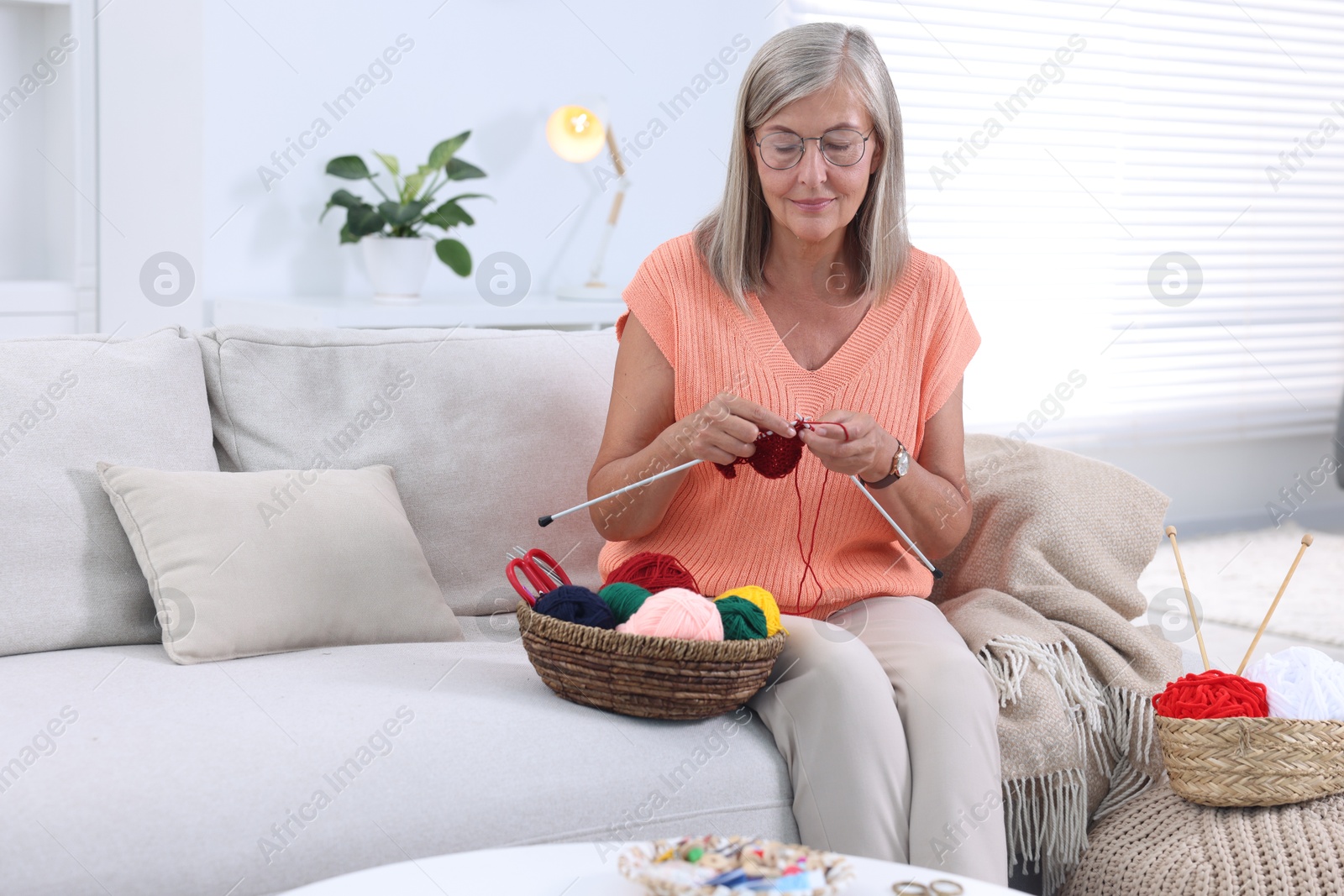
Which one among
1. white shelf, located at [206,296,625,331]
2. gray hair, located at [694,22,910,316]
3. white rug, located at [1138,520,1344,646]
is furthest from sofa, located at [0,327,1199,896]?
white rug, located at [1138,520,1344,646]

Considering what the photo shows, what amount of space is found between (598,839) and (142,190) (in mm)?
1757

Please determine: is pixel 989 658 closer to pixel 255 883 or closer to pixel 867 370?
pixel 867 370

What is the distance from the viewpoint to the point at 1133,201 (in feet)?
12.3

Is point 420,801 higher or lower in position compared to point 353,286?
lower

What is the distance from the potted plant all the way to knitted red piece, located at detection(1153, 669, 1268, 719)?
1.79m

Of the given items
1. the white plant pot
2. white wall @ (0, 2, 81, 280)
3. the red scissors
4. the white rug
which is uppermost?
white wall @ (0, 2, 81, 280)

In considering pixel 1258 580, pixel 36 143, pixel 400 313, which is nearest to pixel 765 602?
pixel 400 313

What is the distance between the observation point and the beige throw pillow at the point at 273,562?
1395mm

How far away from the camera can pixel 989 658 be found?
143 cm

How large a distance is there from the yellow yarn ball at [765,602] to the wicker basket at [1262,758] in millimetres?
449

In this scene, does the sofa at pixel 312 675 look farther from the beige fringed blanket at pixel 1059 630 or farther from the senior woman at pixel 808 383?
the beige fringed blanket at pixel 1059 630

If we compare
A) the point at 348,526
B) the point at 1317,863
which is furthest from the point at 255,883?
the point at 1317,863

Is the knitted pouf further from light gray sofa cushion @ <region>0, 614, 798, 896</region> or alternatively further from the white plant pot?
the white plant pot

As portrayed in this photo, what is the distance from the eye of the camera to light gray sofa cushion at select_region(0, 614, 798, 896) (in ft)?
3.52
